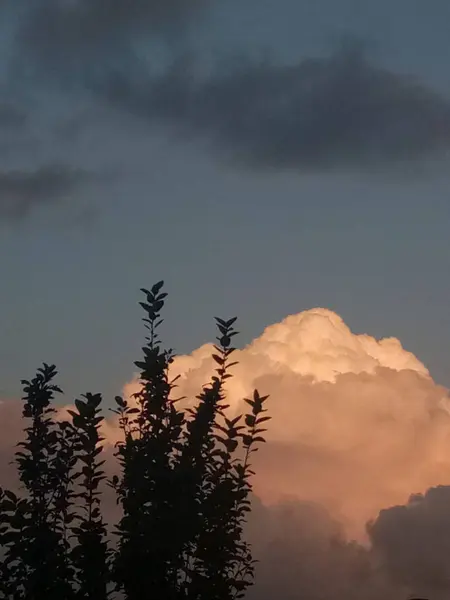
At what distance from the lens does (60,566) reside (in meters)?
23.5

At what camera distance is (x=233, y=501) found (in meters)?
23.2

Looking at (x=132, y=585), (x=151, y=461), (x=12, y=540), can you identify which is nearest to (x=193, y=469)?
(x=151, y=461)

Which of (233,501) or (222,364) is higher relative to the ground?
(222,364)

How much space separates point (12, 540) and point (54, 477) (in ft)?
5.37

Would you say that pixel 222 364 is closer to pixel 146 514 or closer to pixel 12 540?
pixel 146 514

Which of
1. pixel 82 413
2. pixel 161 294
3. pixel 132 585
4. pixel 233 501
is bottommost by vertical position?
pixel 132 585

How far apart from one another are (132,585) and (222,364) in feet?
17.2

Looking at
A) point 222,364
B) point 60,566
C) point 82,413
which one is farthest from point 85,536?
point 222,364

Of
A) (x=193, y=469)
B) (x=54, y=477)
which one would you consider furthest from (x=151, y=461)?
(x=54, y=477)

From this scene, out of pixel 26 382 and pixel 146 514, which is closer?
pixel 146 514

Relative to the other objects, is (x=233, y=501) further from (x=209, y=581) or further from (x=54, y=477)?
(x=54, y=477)

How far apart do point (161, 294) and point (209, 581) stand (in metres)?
6.54

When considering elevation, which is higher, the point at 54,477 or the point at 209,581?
the point at 54,477

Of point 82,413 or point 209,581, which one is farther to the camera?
point 82,413
